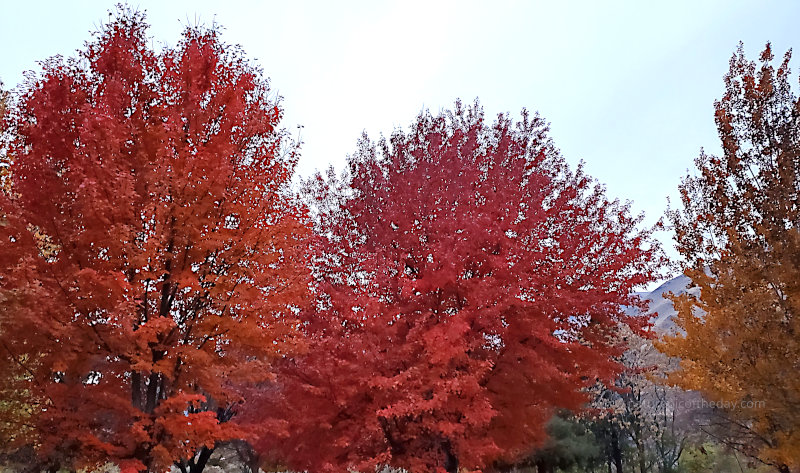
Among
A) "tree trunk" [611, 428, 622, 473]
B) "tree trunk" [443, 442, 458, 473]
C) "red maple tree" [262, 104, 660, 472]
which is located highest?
"red maple tree" [262, 104, 660, 472]

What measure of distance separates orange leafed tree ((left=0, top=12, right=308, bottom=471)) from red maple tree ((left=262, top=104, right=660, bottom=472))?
7.25 feet

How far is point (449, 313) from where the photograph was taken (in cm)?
1277

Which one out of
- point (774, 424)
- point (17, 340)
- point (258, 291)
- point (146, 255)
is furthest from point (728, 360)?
point (17, 340)

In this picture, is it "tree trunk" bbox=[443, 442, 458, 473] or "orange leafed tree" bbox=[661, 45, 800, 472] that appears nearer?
"orange leafed tree" bbox=[661, 45, 800, 472]

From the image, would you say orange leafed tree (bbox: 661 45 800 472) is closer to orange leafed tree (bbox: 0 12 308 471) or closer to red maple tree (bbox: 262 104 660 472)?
red maple tree (bbox: 262 104 660 472)

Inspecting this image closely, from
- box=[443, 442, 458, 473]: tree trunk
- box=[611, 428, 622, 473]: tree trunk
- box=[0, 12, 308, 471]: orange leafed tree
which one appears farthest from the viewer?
box=[611, 428, 622, 473]: tree trunk

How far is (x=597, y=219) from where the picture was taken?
A: 15406mm

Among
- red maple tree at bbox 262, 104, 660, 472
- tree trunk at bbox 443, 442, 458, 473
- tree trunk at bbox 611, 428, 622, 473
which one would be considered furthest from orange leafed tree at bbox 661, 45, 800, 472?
tree trunk at bbox 611, 428, 622, 473

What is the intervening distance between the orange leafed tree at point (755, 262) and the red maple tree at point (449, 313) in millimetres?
2449

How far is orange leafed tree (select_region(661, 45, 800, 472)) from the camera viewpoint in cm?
938

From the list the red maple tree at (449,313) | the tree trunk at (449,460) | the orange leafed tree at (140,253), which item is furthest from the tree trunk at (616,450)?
the orange leafed tree at (140,253)

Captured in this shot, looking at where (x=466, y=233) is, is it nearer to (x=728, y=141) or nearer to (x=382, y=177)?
(x=382, y=177)

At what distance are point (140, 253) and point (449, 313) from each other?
7181mm

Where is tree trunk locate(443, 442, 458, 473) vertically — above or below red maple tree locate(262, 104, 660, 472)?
below
